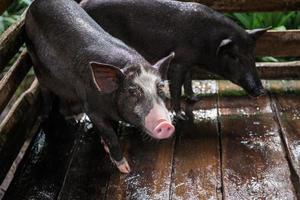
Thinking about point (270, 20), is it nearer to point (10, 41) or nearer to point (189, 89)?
point (189, 89)

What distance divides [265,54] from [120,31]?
1066mm

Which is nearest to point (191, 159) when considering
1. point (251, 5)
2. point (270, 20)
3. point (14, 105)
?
point (14, 105)

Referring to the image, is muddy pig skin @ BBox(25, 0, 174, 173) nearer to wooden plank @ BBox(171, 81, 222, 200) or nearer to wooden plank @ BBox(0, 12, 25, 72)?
wooden plank @ BBox(0, 12, 25, 72)

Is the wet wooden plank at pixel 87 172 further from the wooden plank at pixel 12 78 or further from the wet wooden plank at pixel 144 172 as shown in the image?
the wooden plank at pixel 12 78

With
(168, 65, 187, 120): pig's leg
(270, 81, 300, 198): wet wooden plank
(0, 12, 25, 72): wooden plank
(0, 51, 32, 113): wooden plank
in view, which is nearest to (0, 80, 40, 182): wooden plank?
(0, 51, 32, 113): wooden plank

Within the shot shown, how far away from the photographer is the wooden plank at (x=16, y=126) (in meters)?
2.91

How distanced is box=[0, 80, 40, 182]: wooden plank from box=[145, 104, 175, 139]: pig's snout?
83 centimetres

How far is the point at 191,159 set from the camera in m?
3.06

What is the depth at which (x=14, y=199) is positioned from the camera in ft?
9.21

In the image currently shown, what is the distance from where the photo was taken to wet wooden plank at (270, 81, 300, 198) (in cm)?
300

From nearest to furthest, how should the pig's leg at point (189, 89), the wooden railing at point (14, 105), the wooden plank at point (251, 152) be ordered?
1. the wooden plank at point (251, 152)
2. the wooden railing at point (14, 105)
3. the pig's leg at point (189, 89)

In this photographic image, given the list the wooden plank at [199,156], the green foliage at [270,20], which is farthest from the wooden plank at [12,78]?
the green foliage at [270,20]

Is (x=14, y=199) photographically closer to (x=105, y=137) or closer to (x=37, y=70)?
(x=105, y=137)

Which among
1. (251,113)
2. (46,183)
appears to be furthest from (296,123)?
(46,183)
